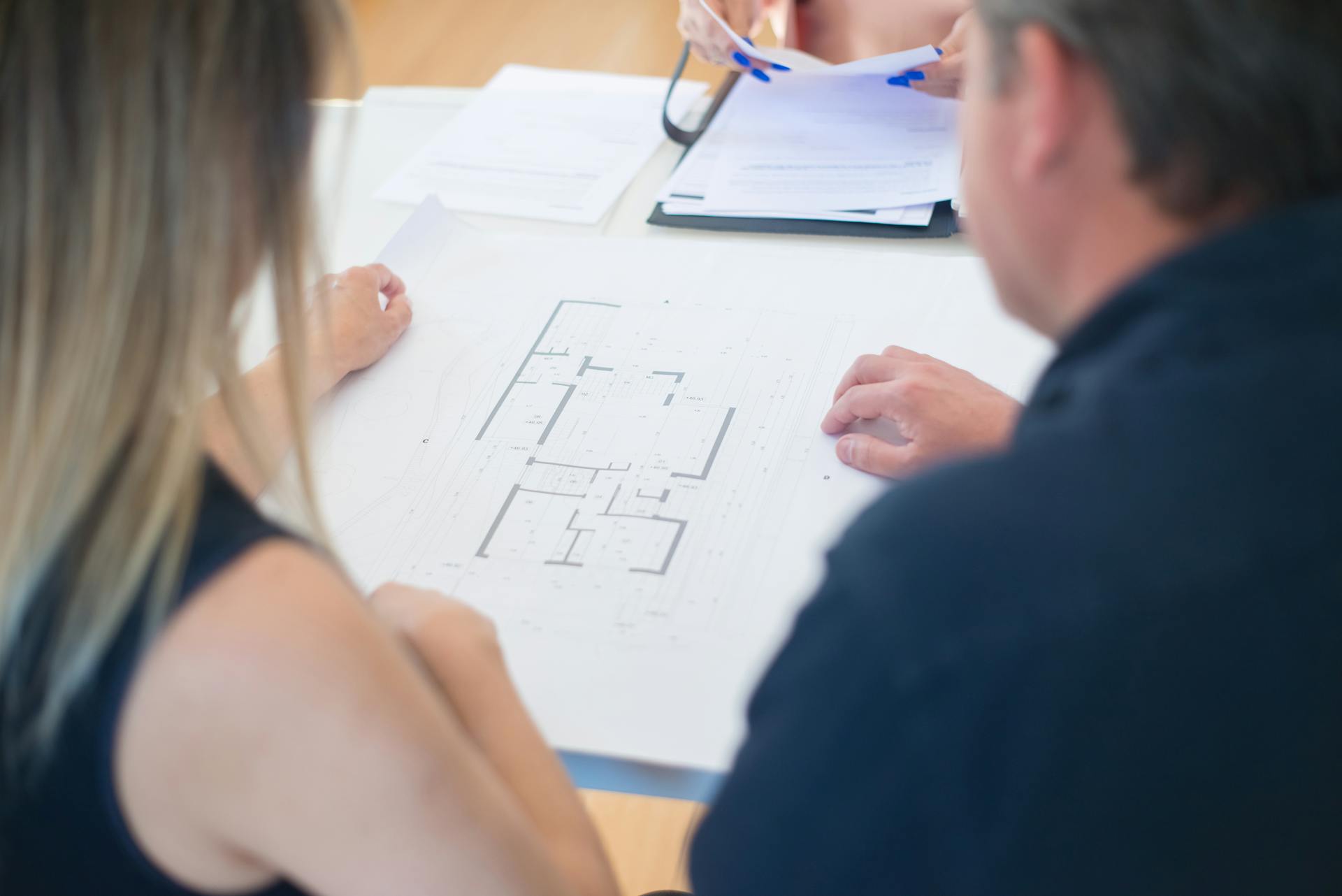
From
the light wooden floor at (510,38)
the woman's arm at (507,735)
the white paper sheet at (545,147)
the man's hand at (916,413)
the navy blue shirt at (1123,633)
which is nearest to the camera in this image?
the navy blue shirt at (1123,633)

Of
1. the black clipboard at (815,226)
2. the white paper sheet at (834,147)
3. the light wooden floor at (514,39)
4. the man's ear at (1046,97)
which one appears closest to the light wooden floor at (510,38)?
the light wooden floor at (514,39)

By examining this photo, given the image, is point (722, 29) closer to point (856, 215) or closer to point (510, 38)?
point (856, 215)

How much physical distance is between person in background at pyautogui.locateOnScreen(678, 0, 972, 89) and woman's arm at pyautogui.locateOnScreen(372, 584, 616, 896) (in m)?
0.89

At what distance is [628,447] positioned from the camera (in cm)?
92

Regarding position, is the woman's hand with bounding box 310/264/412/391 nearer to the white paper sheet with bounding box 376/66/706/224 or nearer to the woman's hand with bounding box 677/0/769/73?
the white paper sheet with bounding box 376/66/706/224

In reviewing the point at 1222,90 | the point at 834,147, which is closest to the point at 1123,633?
the point at 1222,90

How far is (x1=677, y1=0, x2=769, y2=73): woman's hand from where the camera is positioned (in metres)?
1.41

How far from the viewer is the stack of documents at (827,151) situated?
124 centimetres

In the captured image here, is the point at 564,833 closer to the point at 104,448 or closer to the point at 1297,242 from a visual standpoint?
the point at 104,448

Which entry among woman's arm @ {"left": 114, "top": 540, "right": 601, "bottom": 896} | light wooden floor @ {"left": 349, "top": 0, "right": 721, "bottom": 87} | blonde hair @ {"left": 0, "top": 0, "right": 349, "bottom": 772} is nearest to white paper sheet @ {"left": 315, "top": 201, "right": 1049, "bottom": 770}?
woman's arm @ {"left": 114, "top": 540, "right": 601, "bottom": 896}

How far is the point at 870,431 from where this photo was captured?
914mm

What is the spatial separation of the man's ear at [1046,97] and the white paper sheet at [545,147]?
77 cm

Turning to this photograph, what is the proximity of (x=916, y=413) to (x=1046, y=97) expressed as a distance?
37cm

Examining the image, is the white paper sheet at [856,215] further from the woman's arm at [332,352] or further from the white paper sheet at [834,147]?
the woman's arm at [332,352]
